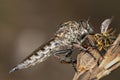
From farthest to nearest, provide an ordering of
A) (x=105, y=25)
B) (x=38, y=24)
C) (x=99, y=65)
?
1. (x=38, y=24)
2. (x=105, y=25)
3. (x=99, y=65)

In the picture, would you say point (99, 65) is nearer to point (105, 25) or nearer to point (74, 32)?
point (105, 25)

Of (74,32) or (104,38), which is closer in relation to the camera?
(104,38)

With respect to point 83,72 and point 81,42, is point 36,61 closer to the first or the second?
point 81,42

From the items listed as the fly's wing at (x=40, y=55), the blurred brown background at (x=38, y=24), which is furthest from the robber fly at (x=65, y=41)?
the blurred brown background at (x=38, y=24)

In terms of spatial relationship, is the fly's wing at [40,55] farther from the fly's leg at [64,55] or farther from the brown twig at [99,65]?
the brown twig at [99,65]

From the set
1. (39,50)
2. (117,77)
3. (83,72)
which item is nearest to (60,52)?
(39,50)

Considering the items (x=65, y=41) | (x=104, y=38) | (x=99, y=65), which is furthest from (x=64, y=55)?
(x=99, y=65)
